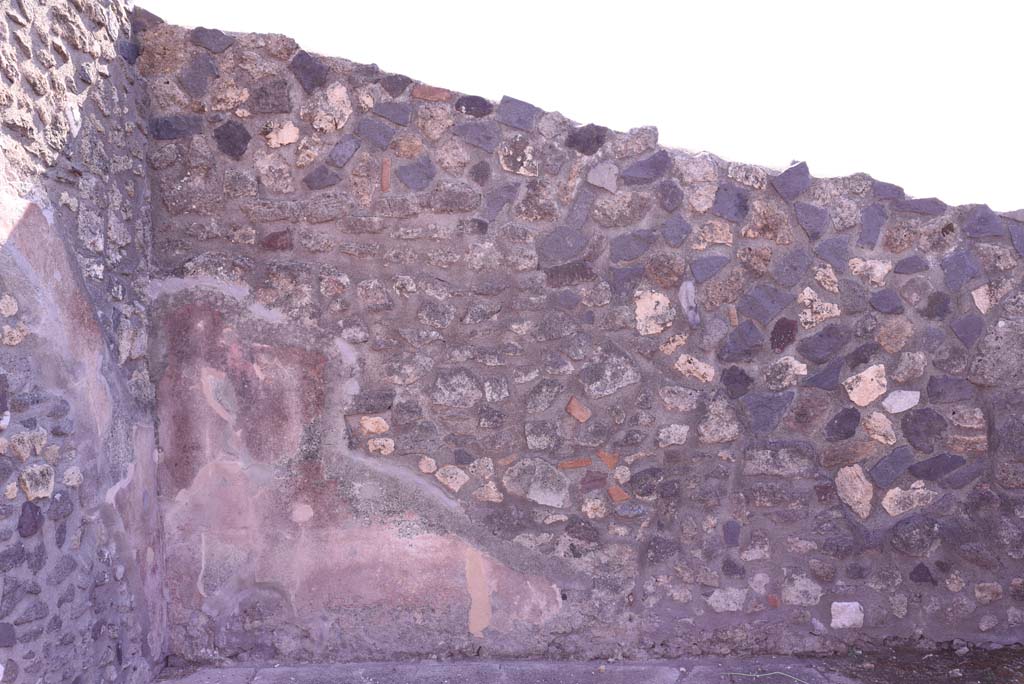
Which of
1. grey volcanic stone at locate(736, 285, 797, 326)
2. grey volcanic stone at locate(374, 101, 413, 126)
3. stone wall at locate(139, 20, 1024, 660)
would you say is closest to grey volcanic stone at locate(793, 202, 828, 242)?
stone wall at locate(139, 20, 1024, 660)

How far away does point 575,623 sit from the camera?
9.70 feet

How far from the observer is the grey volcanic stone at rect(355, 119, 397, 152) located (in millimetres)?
2867

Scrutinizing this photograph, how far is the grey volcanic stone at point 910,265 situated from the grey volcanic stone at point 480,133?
1.50 meters

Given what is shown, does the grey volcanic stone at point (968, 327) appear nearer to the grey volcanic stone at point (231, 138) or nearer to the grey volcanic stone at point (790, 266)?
the grey volcanic stone at point (790, 266)

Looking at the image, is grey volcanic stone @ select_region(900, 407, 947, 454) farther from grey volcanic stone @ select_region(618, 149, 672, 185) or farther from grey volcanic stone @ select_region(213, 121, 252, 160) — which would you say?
grey volcanic stone @ select_region(213, 121, 252, 160)

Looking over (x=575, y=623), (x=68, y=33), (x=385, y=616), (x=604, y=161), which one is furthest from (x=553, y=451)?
(x=68, y=33)

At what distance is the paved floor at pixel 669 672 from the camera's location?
2801 mm

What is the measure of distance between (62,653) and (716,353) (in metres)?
2.22

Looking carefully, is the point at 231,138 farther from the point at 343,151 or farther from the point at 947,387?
the point at 947,387

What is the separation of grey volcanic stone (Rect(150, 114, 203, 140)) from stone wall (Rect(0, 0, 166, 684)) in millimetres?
63

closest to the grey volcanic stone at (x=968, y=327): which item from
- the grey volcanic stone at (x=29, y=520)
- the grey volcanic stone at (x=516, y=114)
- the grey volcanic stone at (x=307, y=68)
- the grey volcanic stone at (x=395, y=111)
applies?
the grey volcanic stone at (x=516, y=114)

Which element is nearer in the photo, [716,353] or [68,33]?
[68,33]

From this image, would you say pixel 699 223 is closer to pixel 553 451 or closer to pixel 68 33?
pixel 553 451

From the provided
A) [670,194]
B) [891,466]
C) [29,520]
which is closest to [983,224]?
[891,466]
